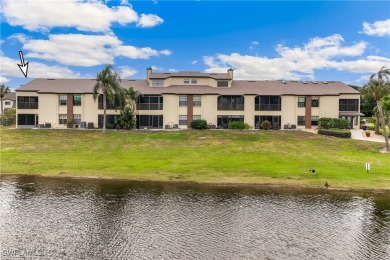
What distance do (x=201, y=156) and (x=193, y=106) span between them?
2505 centimetres

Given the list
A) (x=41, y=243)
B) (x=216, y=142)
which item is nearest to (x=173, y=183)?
(x=41, y=243)

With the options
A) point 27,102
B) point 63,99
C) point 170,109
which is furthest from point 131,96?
point 27,102

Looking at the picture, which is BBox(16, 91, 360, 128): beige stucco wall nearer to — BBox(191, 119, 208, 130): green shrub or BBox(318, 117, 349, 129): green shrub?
BBox(191, 119, 208, 130): green shrub

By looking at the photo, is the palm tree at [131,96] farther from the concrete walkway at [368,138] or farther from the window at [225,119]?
the concrete walkway at [368,138]

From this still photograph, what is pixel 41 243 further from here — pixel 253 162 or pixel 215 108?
pixel 215 108

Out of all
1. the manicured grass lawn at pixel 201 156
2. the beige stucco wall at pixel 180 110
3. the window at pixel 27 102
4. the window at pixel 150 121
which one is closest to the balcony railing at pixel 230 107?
the beige stucco wall at pixel 180 110

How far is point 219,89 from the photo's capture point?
7500 centimetres

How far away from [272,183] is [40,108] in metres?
55.8

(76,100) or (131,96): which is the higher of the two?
(131,96)

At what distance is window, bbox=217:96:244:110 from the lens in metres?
71.5

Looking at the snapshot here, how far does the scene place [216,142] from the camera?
186 ft

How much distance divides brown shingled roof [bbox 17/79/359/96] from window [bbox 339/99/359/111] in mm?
1945

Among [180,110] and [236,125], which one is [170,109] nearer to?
[180,110]

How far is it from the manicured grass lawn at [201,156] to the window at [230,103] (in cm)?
908
